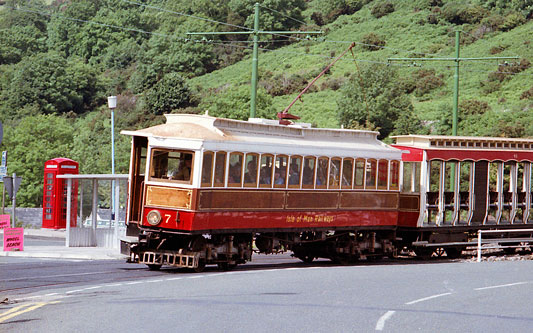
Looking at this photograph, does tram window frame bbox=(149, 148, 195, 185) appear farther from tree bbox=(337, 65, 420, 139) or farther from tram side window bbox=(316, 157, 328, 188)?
tree bbox=(337, 65, 420, 139)

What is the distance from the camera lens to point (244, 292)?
15344mm

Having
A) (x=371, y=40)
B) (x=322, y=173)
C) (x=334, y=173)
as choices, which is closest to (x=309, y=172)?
(x=322, y=173)

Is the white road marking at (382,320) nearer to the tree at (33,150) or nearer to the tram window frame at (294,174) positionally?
the tram window frame at (294,174)

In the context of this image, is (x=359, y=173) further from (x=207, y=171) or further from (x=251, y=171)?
(x=207, y=171)

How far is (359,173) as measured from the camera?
23.8 metres

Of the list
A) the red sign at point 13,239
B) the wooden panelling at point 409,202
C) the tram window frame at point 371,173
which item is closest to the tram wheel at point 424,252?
the wooden panelling at point 409,202

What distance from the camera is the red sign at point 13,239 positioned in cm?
2723

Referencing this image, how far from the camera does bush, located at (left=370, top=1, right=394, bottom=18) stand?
126750mm

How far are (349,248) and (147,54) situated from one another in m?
103

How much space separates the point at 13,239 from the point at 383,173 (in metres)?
11.1

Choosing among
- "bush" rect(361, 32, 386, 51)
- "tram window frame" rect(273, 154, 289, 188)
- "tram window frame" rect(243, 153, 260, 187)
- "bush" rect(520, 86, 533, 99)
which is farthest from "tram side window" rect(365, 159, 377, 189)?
"bush" rect(361, 32, 386, 51)

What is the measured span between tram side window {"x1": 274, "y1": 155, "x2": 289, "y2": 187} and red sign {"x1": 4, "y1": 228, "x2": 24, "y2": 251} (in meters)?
9.46

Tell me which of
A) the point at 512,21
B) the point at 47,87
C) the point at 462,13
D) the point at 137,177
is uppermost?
the point at 462,13

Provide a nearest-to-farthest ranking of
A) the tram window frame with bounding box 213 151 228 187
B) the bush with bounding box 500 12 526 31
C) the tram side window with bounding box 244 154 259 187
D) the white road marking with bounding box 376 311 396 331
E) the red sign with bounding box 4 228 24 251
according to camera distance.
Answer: the white road marking with bounding box 376 311 396 331
the tram window frame with bounding box 213 151 228 187
the tram side window with bounding box 244 154 259 187
the red sign with bounding box 4 228 24 251
the bush with bounding box 500 12 526 31
